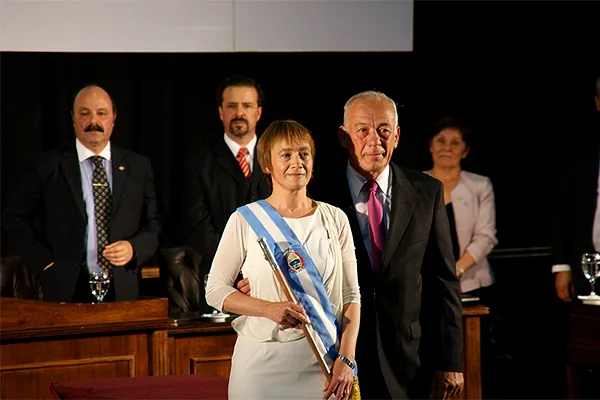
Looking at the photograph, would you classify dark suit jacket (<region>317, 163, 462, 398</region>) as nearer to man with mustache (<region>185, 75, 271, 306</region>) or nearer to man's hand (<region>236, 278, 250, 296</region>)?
man's hand (<region>236, 278, 250, 296</region>)

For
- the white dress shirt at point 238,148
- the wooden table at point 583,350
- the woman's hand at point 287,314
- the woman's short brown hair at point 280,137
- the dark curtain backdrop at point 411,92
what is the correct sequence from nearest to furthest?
the woman's hand at point 287,314 → the woman's short brown hair at point 280,137 → the wooden table at point 583,350 → the white dress shirt at point 238,148 → the dark curtain backdrop at point 411,92

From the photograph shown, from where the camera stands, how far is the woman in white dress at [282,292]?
8.43 feet

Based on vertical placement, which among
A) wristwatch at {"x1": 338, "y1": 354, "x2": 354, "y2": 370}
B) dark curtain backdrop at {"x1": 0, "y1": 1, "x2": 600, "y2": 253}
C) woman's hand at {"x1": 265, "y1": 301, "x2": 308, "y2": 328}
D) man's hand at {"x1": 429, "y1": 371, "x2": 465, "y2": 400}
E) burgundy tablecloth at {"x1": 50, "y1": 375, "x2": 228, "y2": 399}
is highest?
dark curtain backdrop at {"x1": 0, "y1": 1, "x2": 600, "y2": 253}

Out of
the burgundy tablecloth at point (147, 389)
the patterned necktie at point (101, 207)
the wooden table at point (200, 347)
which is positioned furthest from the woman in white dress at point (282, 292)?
the patterned necktie at point (101, 207)

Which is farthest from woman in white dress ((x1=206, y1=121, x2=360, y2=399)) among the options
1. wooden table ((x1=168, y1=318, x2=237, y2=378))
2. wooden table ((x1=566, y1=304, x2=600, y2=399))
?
wooden table ((x1=566, y1=304, x2=600, y2=399))

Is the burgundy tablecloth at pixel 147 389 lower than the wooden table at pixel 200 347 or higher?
higher

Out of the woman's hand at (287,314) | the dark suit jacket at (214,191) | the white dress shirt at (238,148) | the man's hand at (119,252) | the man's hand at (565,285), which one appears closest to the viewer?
the woman's hand at (287,314)

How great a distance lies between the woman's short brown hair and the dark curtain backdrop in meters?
2.76

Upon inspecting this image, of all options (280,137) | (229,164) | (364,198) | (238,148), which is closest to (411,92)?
(238,148)

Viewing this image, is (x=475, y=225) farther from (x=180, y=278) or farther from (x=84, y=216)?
(x=84, y=216)

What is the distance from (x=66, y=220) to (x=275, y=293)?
6.73 feet

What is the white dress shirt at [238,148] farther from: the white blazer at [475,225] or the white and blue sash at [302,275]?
the white and blue sash at [302,275]

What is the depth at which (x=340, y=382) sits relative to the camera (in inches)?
101

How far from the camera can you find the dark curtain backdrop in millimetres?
5691
